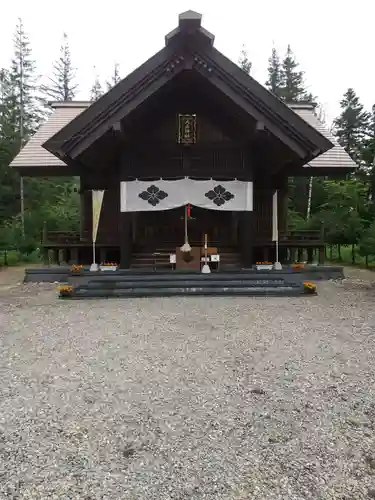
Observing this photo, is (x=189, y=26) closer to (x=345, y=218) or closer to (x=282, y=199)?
(x=282, y=199)

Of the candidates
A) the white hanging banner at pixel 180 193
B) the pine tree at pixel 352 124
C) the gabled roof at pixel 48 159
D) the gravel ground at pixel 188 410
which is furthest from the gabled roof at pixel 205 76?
the pine tree at pixel 352 124

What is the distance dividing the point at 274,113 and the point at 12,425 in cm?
831

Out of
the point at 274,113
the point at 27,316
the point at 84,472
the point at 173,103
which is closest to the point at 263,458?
the point at 84,472

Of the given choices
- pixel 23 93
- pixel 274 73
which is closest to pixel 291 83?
pixel 274 73

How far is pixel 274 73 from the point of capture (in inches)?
1410

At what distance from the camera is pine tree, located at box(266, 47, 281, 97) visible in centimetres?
3505

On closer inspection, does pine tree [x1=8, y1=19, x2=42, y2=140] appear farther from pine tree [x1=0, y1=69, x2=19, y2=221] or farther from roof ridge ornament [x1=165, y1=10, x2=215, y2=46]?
roof ridge ornament [x1=165, y1=10, x2=215, y2=46]

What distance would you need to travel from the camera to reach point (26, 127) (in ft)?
88.6

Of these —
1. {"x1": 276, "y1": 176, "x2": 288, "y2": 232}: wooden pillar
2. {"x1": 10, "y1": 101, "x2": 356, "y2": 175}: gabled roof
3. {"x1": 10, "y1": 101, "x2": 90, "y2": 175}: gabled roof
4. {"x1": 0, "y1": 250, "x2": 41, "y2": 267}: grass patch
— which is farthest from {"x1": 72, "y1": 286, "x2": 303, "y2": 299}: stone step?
{"x1": 0, "y1": 250, "x2": 41, "y2": 267}: grass patch

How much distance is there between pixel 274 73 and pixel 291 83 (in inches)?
160

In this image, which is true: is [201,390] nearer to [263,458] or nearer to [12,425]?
[263,458]

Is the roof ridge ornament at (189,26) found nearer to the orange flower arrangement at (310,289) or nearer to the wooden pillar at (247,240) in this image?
the wooden pillar at (247,240)

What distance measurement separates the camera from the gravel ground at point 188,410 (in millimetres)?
2016

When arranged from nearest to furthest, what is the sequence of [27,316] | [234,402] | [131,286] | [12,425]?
[12,425], [234,402], [27,316], [131,286]
